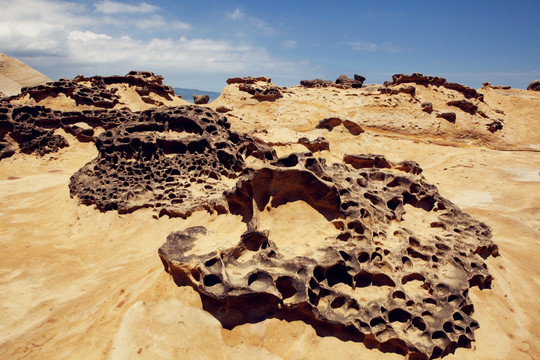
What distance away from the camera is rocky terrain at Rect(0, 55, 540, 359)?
148 inches


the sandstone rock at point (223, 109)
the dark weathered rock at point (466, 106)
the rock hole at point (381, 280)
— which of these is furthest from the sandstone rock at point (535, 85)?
the rock hole at point (381, 280)

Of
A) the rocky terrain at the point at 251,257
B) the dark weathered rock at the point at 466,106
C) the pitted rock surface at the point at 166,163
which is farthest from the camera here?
the dark weathered rock at the point at 466,106

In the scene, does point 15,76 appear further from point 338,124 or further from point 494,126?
point 494,126

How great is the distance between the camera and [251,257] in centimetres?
448

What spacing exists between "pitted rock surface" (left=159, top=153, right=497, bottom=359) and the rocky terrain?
23 millimetres

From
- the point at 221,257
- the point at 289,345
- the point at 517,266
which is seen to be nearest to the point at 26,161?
the point at 221,257

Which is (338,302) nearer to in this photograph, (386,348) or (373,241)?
(386,348)

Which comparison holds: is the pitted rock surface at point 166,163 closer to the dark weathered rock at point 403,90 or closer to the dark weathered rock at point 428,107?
the dark weathered rock at point 428,107

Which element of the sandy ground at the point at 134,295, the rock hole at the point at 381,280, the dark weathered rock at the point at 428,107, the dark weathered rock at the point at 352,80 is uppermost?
the dark weathered rock at the point at 352,80

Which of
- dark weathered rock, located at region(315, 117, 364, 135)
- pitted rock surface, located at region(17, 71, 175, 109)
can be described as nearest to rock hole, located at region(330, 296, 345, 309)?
dark weathered rock, located at region(315, 117, 364, 135)

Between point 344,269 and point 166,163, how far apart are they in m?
6.94

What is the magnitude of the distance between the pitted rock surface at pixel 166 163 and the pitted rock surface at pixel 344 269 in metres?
2.45

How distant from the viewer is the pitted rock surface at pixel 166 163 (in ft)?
26.7

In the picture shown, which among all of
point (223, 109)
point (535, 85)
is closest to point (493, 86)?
point (535, 85)
